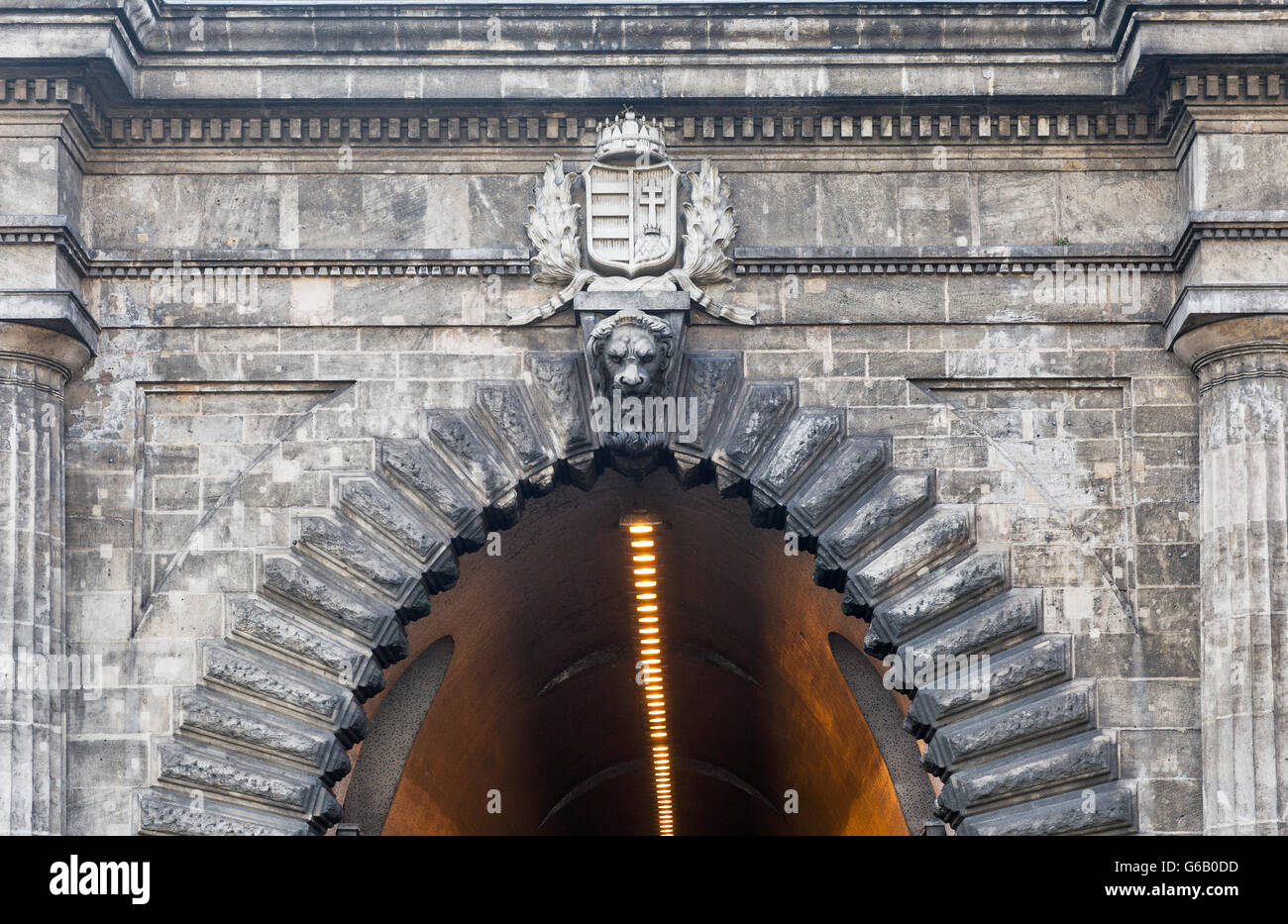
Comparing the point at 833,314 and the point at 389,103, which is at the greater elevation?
the point at 389,103

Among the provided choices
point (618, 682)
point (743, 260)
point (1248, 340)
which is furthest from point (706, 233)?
point (618, 682)

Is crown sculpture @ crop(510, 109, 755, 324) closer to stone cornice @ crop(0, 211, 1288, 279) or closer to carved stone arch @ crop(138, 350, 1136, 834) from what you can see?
stone cornice @ crop(0, 211, 1288, 279)

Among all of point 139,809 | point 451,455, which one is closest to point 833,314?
point 451,455

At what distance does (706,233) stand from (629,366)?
1214 mm

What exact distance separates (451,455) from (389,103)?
260 cm

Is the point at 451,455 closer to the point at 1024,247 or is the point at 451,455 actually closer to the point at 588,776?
the point at 1024,247

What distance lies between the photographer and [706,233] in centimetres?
1666

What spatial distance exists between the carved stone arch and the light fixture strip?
3.97 meters

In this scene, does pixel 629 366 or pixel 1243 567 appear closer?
pixel 1243 567

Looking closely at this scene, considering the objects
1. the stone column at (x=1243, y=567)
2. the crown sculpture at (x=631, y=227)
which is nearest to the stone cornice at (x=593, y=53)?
the crown sculpture at (x=631, y=227)

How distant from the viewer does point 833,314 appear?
16.7m

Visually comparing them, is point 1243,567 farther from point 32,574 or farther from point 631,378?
point 32,574

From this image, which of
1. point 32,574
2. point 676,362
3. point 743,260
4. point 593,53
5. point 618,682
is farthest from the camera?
point 618,682
